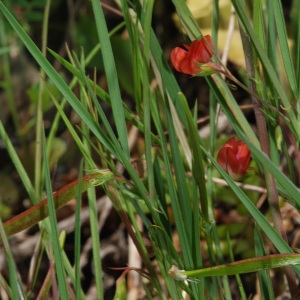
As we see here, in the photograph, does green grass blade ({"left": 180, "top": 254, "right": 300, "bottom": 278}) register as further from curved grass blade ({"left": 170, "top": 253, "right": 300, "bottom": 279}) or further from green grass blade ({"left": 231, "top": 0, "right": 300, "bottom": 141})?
green grass blade ({"left": 231, "top": 0, "right": 300, "bottom": 141})

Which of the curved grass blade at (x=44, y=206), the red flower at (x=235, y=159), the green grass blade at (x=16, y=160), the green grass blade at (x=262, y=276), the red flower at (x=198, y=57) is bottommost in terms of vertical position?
the green grass blade at (x=262, y=276)

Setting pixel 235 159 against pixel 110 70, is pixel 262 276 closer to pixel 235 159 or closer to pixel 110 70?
pixel 235 159

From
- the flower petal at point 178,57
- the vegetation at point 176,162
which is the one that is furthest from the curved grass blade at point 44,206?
the flower petal at point 178,57

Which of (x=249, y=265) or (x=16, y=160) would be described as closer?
(x=249, y=265)

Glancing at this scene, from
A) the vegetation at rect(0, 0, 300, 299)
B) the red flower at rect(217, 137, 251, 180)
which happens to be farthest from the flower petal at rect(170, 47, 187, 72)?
the red flower at rect(217, 137, 251, 180)

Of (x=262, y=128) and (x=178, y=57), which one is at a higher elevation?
(x=178, y=57)

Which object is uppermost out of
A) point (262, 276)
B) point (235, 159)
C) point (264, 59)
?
point (264, 59)

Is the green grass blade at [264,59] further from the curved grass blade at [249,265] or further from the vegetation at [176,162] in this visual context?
the curved grass blade at [249,265]

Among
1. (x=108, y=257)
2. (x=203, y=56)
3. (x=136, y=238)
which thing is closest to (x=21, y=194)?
(x=108, y=257)

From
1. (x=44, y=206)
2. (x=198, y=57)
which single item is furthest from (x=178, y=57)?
(x=44, y=206)
